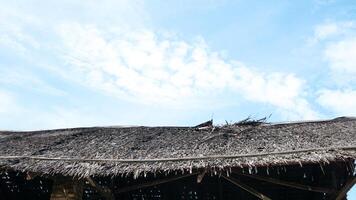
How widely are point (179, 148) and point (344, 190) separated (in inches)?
102

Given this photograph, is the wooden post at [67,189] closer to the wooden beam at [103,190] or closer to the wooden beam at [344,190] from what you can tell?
the wooden beam at [103,190]

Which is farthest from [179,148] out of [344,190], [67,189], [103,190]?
[344,190]

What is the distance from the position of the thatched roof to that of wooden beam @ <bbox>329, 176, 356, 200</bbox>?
0.45 meters

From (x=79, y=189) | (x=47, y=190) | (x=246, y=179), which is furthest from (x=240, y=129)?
(x=47, y=190)

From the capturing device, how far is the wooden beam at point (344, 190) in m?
6.55

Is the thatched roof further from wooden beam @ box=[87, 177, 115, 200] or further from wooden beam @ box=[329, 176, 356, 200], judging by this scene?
wooden beam @ box=[329, 176, 356, 200]

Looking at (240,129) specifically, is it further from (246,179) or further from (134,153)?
(134,153)

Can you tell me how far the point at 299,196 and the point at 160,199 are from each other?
2.50 metres

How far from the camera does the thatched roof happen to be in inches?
261

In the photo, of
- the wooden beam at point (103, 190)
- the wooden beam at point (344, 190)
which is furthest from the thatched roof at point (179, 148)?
the wooden beam at point (344, 190)

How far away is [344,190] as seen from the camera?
6.69m

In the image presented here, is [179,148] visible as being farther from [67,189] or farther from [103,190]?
[67,189]

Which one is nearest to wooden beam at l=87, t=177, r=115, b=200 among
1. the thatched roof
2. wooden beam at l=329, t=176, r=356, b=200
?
A: the thatched roof

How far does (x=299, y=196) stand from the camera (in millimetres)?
7969
